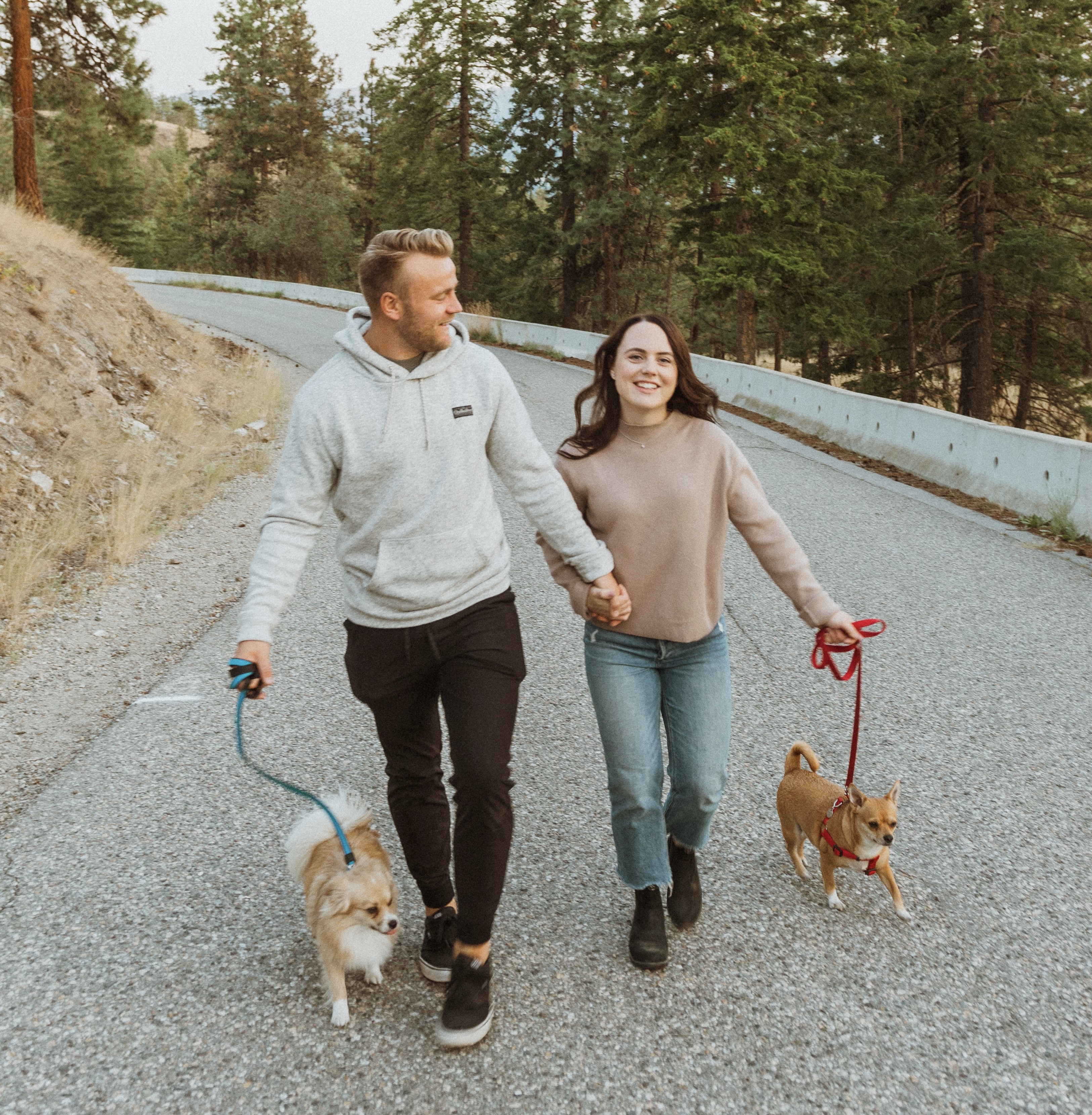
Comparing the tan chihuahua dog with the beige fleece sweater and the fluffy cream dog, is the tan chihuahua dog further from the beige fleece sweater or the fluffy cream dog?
the fluffy cream dog

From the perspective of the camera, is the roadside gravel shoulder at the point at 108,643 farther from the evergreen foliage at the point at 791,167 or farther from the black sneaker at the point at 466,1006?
the evergreen foliage at the point at 791,167

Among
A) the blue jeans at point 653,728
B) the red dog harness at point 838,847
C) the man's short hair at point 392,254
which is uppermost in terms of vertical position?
the man's short hair at point 392,254

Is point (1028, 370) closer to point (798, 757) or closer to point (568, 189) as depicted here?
point (568, 189)

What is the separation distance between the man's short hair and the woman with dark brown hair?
777 millimetres

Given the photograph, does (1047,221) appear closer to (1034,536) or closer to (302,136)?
(1034,536)

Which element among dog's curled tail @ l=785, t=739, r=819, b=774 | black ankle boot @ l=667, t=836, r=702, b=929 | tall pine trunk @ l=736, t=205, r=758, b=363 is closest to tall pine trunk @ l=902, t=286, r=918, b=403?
tall pine trunk @ l=736, t=205, r=758, b=363

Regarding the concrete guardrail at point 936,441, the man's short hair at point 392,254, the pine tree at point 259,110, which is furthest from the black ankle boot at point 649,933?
the pine tree at point 259,110

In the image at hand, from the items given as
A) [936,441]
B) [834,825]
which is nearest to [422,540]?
[834,825]

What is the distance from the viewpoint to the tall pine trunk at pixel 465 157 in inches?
1519

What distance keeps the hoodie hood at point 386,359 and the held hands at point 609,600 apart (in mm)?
795

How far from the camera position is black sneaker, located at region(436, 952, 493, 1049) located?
2771 millimetres

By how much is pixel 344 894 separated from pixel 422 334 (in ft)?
5.27

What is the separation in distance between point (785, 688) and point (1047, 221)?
81.0ft

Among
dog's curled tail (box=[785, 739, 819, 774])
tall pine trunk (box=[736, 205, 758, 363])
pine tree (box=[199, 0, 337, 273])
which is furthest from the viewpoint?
pine tree (box=[199, 0, 337, 273])
